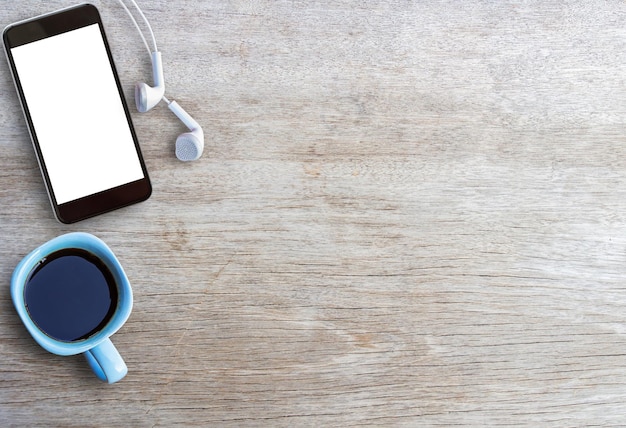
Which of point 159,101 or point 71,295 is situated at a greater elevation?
point 159,101

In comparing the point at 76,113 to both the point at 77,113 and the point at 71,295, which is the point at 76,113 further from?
the point at 71,295

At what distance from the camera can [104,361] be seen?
69cm

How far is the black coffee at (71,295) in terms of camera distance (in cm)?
70

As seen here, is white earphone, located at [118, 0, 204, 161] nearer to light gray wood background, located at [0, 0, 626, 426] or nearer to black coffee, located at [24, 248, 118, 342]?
light gray wood background, located at [0, 0, 626, 426]

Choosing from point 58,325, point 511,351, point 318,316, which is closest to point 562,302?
point 511,351

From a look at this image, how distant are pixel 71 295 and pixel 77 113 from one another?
220 millimetres

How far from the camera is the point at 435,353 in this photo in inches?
30.3

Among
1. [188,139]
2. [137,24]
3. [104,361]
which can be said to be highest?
[137,24]

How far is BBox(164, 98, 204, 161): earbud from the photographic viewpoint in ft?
2.34

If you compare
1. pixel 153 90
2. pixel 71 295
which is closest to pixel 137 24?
pixel 153 90

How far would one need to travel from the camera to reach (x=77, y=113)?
0.71 meters

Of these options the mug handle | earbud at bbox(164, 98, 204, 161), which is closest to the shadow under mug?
the mug handle

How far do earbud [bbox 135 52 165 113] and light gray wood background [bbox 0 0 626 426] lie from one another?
19mm

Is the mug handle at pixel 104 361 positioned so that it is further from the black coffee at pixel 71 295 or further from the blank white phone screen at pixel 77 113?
the blank white phone screen at pixel 77 113
